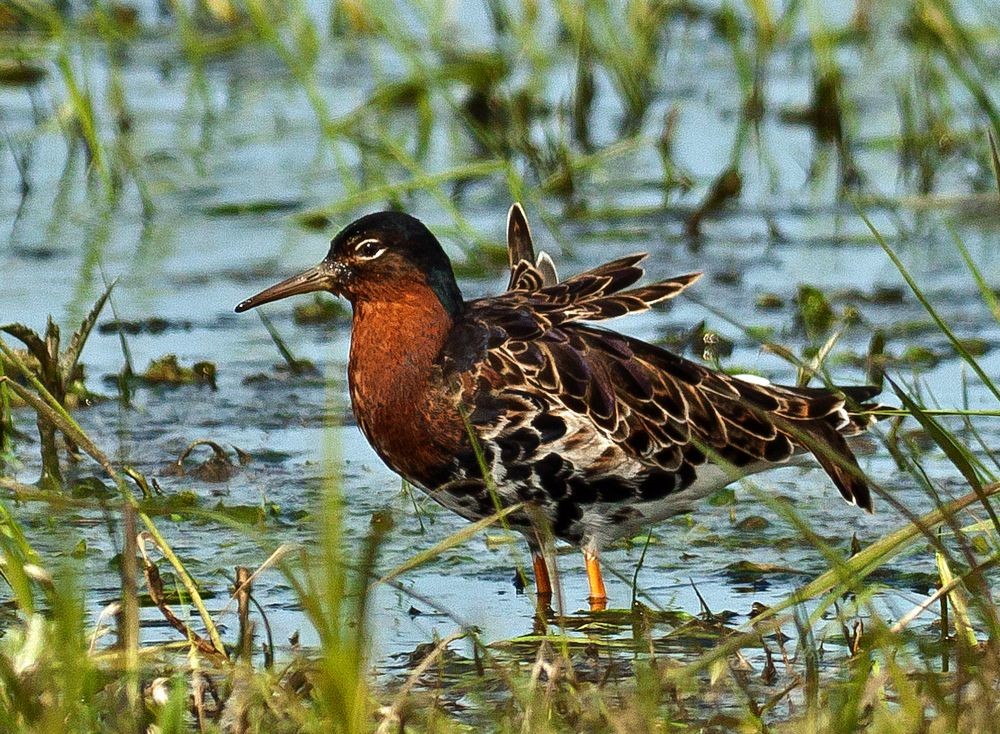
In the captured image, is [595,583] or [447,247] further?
[447,247]

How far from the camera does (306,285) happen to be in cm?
643

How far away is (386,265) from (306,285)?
0.93 ft

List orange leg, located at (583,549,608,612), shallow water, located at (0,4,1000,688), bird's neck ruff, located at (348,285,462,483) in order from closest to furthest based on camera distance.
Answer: bird's neck ruff, located at (348,285,462,483), orange leg, located at (583,549,608,612), shallow water, located at (0,4,1000,688)

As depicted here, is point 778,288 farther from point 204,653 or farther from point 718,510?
point 204,653

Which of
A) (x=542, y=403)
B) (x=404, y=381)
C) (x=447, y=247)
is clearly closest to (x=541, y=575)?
(x=542, y=403)

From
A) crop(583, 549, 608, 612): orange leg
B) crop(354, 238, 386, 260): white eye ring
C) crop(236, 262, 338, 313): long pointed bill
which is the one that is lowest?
crop(583, 549, 608, 612): orange leg

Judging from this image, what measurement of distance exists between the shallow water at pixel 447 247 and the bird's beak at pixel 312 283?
1.70 feet

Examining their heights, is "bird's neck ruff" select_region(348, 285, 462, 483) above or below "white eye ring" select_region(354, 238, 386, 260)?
below

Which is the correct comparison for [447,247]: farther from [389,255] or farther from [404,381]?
[404,381]

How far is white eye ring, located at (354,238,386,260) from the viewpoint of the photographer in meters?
6.33

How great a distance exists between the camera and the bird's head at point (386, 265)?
20.7 feet

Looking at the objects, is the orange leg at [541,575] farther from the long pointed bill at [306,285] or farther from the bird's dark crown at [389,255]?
the long pointed bill at [306,285]

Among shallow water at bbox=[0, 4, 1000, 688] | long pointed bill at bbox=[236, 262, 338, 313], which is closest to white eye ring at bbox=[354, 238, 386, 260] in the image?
long pointed bill at bbox=[236, 262, 338, 313]

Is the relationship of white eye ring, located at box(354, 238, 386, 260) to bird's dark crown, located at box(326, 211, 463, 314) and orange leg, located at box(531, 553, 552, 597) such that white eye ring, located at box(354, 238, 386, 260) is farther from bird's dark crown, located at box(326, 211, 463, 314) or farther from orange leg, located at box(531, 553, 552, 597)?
orange leg, located at box(531, 553, 552, 597)
